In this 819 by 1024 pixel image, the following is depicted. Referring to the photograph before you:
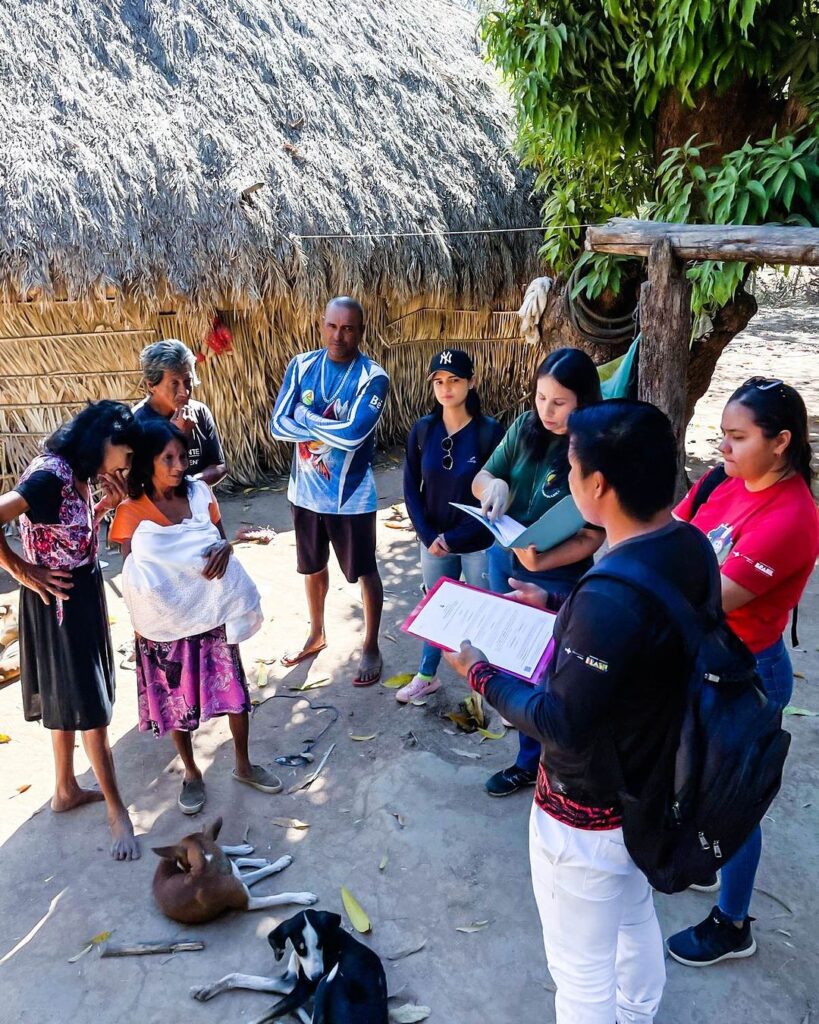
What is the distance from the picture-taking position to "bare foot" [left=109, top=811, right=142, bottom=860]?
10.2ft

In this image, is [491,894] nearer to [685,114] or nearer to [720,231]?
[720,231]

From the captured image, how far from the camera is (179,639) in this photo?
10.4 ft

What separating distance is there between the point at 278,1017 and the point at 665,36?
533 centimetres

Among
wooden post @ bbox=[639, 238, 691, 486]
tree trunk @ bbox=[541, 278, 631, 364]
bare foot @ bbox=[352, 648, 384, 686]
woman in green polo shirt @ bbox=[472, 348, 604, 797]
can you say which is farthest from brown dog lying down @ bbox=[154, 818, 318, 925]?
tree trunk @ bbox=[541, 278, 631, 364]

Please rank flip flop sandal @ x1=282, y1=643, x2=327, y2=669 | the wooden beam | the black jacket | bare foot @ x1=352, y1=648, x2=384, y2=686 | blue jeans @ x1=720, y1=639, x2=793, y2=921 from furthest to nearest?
flip flop sandal @ x1=282, y1=643, x2=327, y2=669 < bare foot @ x1=352, y1=648, x2=384, y2=686 < the wooden beam < blue jeans @ x1=720, y1=639, x2=793, y2=921 < the black jacket

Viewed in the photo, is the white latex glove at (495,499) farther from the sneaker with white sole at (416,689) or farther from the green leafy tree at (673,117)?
the green leafy tree at (673,117)

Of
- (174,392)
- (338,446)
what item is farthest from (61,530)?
(338,446)

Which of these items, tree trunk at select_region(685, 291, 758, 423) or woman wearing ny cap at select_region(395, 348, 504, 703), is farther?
tree trunk at select_region(685, 291, 758, 423)

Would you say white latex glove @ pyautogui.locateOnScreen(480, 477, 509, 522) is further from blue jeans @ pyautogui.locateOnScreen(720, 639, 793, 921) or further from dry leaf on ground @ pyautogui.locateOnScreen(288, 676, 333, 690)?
dry leaf on ground @ pyautogui.locateOnScreen(288, 676, 333, 690)

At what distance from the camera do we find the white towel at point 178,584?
305 centimetres

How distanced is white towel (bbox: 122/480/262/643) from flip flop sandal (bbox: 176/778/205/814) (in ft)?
2.33

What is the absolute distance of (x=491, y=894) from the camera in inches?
113

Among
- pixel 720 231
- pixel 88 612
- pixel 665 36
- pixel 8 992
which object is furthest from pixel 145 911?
pixel 665 36

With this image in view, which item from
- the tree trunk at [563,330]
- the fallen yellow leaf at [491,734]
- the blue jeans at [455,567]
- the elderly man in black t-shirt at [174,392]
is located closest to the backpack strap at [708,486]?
the blue jeans at [455,567]
